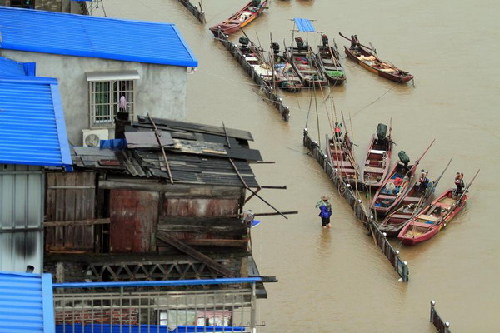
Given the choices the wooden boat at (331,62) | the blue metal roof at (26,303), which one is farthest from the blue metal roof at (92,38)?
the wooden boat at (331,62)

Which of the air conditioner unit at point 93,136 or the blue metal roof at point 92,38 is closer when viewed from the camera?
the air conditioner unit at point 93,136

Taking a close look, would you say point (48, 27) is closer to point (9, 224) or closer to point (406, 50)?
point (9, 224)

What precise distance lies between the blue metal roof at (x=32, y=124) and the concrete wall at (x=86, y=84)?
385cm

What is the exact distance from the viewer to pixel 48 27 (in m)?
34.7

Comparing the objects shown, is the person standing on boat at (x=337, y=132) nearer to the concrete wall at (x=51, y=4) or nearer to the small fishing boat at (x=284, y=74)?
the small fishing boat at (x=284, y=74)

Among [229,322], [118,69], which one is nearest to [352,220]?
[118,69]

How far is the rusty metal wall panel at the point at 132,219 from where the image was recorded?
2480cm

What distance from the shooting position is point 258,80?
52344mm

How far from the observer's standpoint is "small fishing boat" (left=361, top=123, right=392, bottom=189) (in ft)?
139

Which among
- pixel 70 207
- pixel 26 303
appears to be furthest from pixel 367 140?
pixel 26 303

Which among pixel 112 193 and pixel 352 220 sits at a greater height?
pixel 112 193

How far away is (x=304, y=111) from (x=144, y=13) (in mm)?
14341

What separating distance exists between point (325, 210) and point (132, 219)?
14543 millimetres

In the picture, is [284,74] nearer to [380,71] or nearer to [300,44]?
[300,44]
